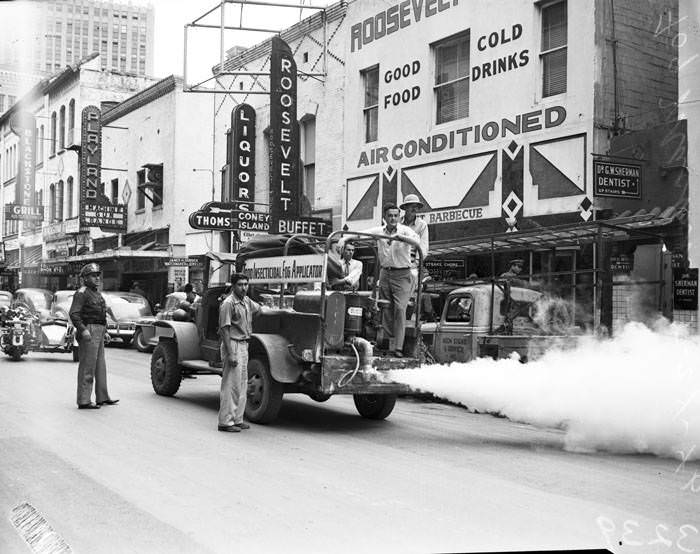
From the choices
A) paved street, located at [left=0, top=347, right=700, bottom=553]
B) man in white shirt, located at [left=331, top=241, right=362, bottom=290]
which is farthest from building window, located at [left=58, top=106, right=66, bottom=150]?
man in white shirt, located at [left=331, top=241, right=362, bottom=290]

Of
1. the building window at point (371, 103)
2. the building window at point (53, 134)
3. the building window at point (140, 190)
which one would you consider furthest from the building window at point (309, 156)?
the building window at point (53, 134)

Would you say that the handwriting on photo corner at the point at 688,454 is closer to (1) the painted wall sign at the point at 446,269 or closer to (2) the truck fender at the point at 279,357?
(2) the truck fender at the point at 279,357

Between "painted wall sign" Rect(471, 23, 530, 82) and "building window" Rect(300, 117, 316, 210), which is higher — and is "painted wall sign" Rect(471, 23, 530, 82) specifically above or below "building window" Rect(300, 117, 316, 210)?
above

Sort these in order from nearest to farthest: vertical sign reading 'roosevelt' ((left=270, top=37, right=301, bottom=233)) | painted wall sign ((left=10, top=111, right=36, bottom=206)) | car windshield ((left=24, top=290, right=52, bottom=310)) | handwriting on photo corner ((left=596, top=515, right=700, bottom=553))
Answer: painted wall sign ((left=10, top=111, right=36, bottom=206))
handwriting on photo corner ((left=596, top=515, right=700, bottom=553))
car windshield ((left=24, top=290, right=52, bottom=310))
vertical sign reading 'roosevelt' ((left=270, top=37, right=301, bottom=233))

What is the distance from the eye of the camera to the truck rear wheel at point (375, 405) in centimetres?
962

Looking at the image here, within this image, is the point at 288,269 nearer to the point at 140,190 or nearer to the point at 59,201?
the point at 59,201

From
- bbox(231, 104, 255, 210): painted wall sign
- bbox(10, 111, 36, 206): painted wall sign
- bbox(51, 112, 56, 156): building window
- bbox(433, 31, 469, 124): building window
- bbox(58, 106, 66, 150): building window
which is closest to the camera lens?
bbox(10, 111, 36, 206): painted wall sign

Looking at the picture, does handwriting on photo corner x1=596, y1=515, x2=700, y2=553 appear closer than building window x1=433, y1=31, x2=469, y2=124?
Yes

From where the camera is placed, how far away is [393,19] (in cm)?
1769

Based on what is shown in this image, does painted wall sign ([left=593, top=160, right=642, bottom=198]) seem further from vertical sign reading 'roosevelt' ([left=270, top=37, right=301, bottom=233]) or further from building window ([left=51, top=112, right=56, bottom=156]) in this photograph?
vertical sign reading 'roosevelt' ([left=270, top=37, right=301, bottom=233])

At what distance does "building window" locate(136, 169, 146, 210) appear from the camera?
1096 inches

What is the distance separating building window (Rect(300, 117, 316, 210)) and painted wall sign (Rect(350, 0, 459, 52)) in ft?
9.36

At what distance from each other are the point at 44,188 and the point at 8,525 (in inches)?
65.9

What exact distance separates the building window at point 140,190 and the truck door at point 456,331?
18100 millimetres
